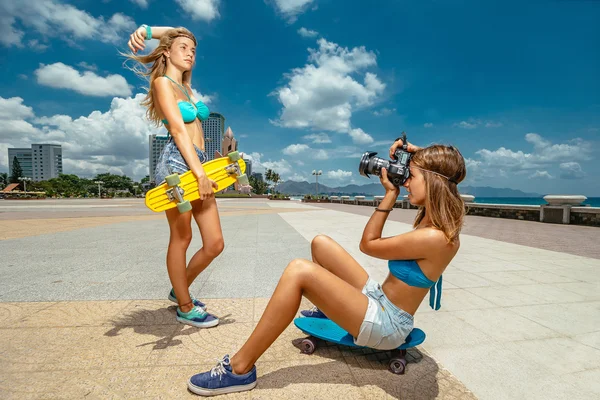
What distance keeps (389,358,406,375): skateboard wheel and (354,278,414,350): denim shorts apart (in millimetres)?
222

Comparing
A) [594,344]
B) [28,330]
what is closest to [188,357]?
[28,330]

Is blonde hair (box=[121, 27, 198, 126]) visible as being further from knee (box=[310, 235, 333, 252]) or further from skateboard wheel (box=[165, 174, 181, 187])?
knee (box=[310, 235, 333, 252])

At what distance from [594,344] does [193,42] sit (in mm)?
3999

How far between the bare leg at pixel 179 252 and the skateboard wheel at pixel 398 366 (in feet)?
5.32

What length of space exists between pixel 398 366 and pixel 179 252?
1799 mm

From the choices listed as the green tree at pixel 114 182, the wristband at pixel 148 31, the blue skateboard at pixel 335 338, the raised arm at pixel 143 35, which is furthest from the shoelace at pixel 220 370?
the green tree at pixel 114 182

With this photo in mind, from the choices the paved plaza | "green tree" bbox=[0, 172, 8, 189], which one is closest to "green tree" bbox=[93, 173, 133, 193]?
"green tree" bbox=[0, 172, 8, 189]

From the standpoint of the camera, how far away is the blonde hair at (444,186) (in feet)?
5.55

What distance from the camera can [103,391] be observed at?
1698mm

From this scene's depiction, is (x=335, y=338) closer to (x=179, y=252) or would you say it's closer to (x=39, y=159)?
(x=179, y=252)

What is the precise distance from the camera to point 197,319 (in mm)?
2500

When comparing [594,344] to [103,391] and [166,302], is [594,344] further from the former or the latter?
[166,302]

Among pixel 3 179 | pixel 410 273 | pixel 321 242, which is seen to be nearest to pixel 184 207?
pixel 321 242

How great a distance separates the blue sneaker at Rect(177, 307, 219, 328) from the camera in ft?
8.18
